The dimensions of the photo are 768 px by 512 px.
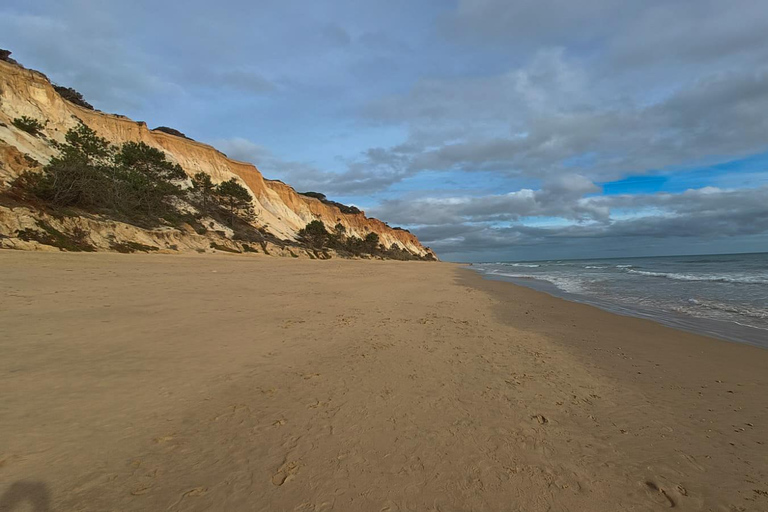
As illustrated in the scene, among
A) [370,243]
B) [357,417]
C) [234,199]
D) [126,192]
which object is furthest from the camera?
[370,243]

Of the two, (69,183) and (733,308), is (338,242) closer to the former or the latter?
(69,183)

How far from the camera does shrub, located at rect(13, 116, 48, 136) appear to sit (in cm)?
2453

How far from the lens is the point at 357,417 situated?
3.42 metres

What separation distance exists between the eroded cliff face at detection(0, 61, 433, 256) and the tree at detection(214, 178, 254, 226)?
3.04 meters

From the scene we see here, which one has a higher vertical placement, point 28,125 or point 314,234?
point 28,125

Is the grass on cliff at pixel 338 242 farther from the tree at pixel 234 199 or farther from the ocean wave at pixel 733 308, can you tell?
the ocean wave at pixel 733 308

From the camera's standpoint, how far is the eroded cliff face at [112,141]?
22.6 meters

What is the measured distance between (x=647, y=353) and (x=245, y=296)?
9516 millimetres

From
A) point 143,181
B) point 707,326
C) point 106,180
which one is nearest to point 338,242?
point 143,181

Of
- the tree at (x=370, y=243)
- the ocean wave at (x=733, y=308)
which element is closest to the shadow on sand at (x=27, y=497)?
the ocean wave at (x=733, y=308)

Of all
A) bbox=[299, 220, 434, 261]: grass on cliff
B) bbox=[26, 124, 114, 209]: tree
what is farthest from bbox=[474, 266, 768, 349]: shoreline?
bbox=[299, 220, 434, 261]: grass on cliff

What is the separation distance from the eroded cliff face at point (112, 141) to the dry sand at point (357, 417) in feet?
69.0

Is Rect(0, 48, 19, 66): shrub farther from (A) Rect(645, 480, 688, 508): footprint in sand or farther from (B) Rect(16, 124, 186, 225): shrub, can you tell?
(A) Rect(645, 480, 688, 508): footprint in sand

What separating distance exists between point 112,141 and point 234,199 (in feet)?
43.4
